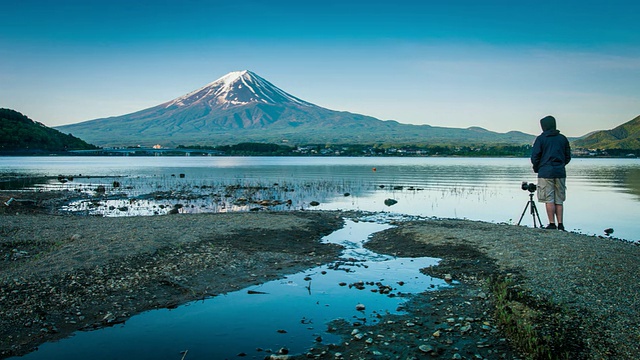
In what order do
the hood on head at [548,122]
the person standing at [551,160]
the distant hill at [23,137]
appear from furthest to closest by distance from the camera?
the distant hill at [23,137] < the hood on head at [548,122] < the person standing at [551,160]

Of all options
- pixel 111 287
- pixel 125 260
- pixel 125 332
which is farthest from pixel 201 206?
pixel 125 332

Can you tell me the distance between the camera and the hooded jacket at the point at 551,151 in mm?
16328

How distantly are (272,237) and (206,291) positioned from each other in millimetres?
6695

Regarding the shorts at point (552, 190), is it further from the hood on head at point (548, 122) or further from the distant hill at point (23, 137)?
the distant hill at point (23, 137)

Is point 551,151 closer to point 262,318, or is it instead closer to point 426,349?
point 426,349

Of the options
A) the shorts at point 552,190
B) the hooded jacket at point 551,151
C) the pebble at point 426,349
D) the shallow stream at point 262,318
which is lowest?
the shallow stream at point 262,318

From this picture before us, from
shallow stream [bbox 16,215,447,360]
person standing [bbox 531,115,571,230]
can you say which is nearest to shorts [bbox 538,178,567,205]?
person standing [bbox 531,115,571,230]

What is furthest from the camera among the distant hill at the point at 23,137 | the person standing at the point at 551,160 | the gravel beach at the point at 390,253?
the distant hill at the point at 23,137

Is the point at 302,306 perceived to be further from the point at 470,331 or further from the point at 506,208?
the point at 506,208

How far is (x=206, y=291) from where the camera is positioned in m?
11.2

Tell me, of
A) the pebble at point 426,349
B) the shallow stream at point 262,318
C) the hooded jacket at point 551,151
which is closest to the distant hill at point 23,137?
the shallow stream at point 262,318

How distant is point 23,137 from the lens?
151875mm

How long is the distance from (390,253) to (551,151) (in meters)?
6.95

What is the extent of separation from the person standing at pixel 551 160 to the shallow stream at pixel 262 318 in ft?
21.4
